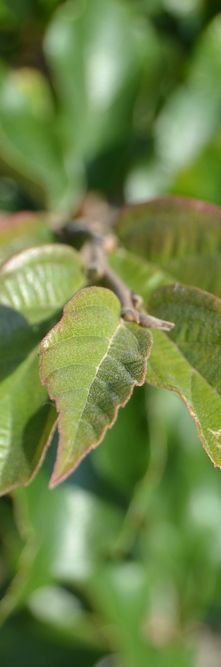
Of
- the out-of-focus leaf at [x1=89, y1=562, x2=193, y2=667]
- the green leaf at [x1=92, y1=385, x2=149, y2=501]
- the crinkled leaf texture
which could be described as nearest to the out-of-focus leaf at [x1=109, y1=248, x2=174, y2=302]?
the crinkled leaf texture

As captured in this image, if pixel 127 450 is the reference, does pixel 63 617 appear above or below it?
below

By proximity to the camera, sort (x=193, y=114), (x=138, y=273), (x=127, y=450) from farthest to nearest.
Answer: (x=193, y=114) < (x=127, y=450) < (x=138, y=273)

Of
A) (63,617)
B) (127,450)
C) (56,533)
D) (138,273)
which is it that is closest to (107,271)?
(138,273)

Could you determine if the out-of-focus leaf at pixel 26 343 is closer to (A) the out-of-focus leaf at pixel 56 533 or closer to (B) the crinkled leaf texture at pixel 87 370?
(B) the crinkled leaf texture at pixel 87 370

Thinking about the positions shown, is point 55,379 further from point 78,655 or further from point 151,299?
point 78,655

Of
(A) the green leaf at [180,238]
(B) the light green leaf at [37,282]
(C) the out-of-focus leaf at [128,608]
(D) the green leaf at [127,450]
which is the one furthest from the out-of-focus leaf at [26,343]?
(C) the out-of-focus leaf at [128,608]

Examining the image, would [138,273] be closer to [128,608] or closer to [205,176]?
[205,176]

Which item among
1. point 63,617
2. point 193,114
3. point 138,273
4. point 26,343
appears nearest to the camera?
point 26,343
